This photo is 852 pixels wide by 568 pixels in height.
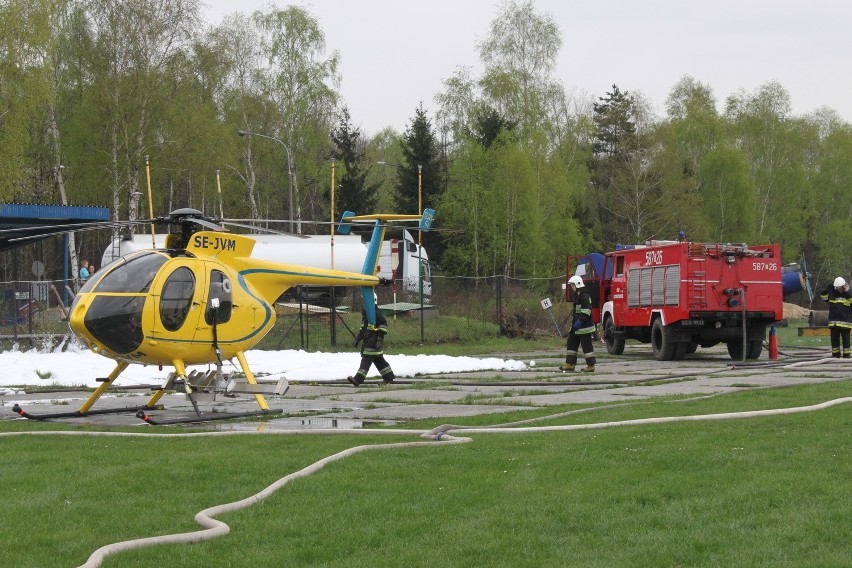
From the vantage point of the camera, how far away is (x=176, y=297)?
44.7 feet

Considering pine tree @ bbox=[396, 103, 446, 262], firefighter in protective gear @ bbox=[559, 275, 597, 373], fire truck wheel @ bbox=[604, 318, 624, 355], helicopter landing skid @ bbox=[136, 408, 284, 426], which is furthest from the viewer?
pine tree @ bbox=[396, 103, 446, 262]

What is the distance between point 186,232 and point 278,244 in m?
30.9

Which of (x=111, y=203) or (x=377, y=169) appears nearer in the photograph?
(x=111, y=203)

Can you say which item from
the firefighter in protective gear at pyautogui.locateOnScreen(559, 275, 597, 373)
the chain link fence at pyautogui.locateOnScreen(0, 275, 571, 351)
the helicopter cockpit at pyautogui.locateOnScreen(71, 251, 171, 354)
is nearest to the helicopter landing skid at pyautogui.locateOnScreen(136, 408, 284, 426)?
the helicopter cockpit at pyautogui.locateOnScreen(71, 251, 171, 354)

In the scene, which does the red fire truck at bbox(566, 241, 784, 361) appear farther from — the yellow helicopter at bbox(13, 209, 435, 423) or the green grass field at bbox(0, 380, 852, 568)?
the green grass field at bbox(0, 380, 852, 568)

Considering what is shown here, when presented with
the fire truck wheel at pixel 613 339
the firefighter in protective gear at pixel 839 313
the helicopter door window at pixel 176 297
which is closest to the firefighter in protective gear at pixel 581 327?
the firefighter in protective gear at pixel 839 313

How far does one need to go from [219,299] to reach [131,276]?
120 centimetres

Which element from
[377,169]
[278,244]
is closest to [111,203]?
[278,244]

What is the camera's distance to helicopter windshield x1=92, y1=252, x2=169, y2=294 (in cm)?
1329

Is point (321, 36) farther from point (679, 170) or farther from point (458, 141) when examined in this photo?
point (679, 170)

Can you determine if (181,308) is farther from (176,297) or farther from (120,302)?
→ (120,302)

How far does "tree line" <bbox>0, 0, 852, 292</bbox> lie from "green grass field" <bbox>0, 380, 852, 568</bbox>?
114 ft

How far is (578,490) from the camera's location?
754cm

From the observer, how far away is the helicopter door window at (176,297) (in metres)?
13.5
